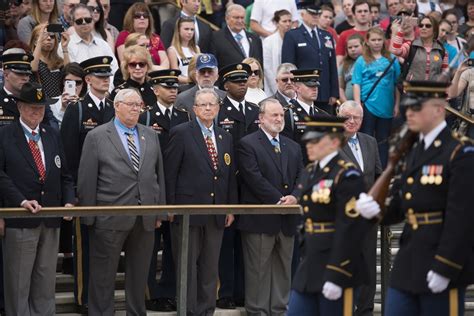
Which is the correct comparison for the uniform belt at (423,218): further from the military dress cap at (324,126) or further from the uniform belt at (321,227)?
the military dress cap at (324,126)

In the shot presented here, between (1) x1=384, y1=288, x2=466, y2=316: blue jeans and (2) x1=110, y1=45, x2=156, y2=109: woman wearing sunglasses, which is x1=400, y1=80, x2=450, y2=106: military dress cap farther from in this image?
(2) x1=110, y1=45, x2=156, y2=109: woman wearing sunglasses

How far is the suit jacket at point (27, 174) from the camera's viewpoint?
1013 cm

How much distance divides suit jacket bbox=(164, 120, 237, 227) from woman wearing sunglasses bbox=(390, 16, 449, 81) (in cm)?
446

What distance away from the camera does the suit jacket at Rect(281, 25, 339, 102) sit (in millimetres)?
14523

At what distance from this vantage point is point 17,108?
1082 centimetres

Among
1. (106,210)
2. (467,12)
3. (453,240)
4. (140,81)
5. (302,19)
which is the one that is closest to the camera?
(453,240)

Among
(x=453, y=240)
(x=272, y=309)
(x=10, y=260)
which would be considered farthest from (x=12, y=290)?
(x=453, y=240)

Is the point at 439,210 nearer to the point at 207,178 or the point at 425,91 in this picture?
the point at 425,91

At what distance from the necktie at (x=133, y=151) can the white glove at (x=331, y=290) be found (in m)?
3.18

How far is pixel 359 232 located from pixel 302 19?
807cm

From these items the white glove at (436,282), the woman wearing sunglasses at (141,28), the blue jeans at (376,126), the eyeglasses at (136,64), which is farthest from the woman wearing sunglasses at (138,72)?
the white glove at (436,282)

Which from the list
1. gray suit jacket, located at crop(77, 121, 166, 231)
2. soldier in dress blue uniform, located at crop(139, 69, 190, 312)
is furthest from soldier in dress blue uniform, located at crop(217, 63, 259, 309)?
gray suit jacket, located at crop(77, 121, 166, 231)

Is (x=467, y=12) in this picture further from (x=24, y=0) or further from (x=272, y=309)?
(x=272, y=309)

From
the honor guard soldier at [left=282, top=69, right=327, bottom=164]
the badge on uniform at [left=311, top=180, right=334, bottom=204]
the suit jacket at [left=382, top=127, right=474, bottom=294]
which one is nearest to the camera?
the suit jacket at [left=382, top=127, right=474, bottom=294]
